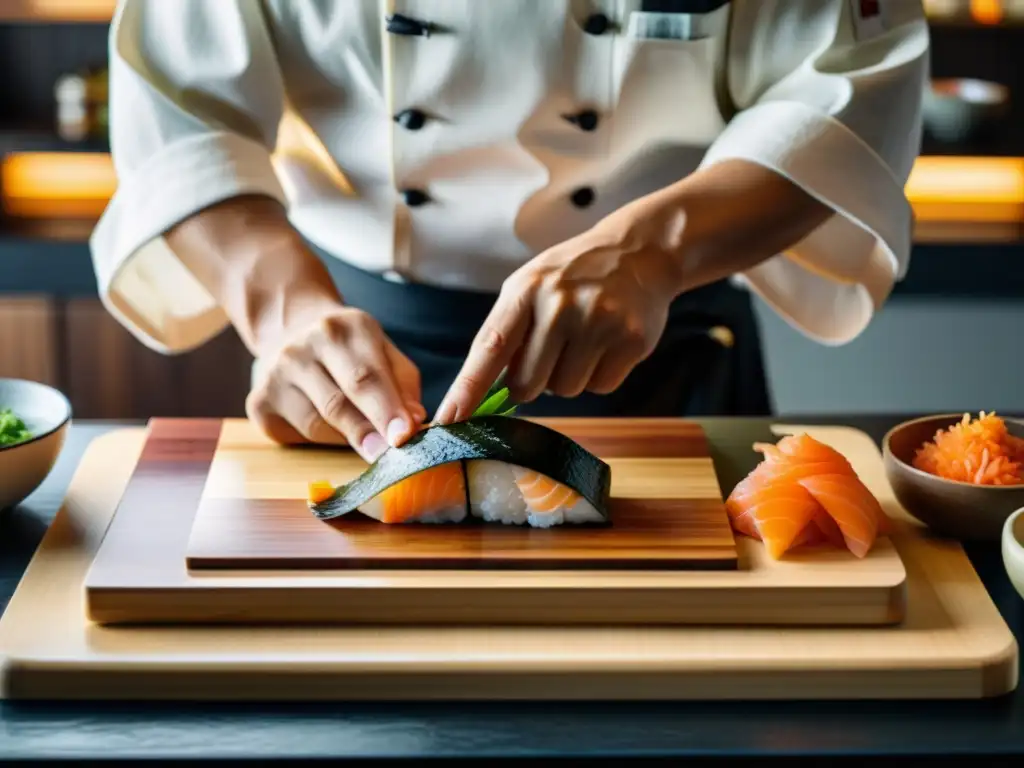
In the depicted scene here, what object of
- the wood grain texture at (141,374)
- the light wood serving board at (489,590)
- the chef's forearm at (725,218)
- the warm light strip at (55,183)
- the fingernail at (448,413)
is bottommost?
the wood grain texture at (141,374)

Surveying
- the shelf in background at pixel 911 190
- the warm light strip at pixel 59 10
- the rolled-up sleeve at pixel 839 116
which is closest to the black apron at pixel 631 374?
the rolled-up sleeve at pixel 839 116

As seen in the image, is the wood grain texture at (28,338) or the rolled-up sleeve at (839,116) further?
the wood grain texture at (28,338)

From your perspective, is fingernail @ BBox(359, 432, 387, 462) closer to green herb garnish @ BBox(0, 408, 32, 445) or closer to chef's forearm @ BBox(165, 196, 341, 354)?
chef's forearm @ BBox(165, 196, 341, 354)

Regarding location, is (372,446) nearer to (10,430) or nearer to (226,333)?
(10,430)

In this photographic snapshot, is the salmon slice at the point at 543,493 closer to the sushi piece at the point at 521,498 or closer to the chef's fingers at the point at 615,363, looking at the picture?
the sushi piece at the point at 521,498

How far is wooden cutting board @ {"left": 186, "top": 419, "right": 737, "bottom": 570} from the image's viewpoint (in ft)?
4.06

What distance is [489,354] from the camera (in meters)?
1.37

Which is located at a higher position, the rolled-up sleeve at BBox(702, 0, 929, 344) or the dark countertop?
the rolled-up sleeve at BBox(702, 0, 929, 344)

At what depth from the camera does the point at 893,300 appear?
3.51 meters

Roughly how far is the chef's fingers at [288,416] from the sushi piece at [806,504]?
435mm

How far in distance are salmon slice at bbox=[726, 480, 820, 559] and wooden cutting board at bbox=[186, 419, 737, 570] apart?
0.08 feet

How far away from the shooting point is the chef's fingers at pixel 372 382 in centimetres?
138

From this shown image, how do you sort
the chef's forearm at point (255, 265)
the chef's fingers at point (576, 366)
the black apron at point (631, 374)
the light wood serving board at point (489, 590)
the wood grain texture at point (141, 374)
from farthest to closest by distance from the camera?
A: the wood grain texture at point (141, 374) → the black apron at point (631, 374) → the chef's forearm at point (255, 265) → the chef's fingers at point (576, 366) → the light wood serving board at point (489, 590)

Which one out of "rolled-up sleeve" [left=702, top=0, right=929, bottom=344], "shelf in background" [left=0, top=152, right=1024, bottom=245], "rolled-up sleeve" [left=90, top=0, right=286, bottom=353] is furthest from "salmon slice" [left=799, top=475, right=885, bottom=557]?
"shelf in background" [left=0, top=152, right=1024, bottom=245]
